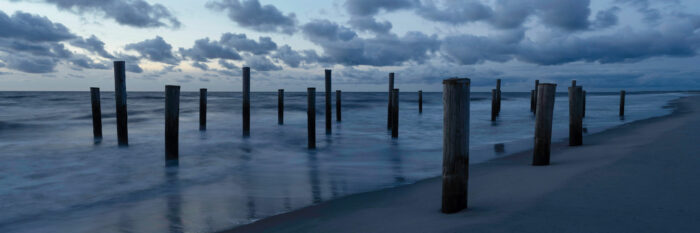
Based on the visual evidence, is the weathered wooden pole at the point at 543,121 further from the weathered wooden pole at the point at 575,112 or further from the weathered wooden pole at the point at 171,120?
the weathered wooden pole at the point at 171,120

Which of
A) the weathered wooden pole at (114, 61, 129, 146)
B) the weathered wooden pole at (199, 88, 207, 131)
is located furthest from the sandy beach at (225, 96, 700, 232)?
the weathered wooden pole at (199, 88, 207, 131)

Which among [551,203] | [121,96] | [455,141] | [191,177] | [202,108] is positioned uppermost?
[121,96]

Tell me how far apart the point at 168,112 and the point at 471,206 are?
6411mm

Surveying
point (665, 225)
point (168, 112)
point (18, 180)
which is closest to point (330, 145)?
point (168, 112)

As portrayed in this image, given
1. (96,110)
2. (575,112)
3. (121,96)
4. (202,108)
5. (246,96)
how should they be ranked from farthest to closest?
(202,108) → (246,96) → (96,110) → (121,96) → (575,112)

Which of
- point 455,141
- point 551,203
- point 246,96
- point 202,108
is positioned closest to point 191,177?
point 455,141

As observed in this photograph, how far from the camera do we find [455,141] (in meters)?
3.44

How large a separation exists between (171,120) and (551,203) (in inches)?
275

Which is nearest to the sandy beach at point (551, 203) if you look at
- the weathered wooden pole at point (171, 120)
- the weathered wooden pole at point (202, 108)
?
the weathered wooden pole at point (171, 120)

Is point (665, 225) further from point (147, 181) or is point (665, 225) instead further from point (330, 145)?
point (330, 145)

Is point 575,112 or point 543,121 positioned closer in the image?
point 543,121

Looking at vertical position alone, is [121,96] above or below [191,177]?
above

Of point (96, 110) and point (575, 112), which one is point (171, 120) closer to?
point (96, 110)

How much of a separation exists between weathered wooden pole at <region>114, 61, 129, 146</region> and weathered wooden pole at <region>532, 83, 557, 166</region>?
896cm
